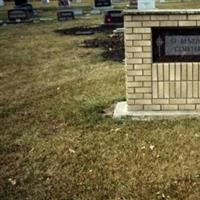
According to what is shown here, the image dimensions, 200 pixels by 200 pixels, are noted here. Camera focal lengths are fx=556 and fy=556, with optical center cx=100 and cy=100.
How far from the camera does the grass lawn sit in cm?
576

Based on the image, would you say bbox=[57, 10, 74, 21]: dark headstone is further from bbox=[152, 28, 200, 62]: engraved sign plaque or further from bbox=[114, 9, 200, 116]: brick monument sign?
bbox=[152, 28, 200, 62]: engraved sign plaque

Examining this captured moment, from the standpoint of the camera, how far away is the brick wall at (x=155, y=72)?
308 inches

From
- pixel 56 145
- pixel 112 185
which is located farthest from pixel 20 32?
pixel 112 185

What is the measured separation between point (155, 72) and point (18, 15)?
22.0 metres

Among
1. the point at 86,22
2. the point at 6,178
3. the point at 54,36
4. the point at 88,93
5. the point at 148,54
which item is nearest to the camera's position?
the point at 6,178

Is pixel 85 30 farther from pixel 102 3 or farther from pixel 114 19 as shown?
pixel 102 3

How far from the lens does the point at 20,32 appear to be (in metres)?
23.1

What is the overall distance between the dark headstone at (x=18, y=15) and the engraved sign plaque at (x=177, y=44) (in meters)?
21.7

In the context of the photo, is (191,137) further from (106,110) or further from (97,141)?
(106,110)

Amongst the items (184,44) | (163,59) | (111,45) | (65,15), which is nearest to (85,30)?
(111,45)

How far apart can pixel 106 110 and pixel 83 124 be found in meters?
0.80

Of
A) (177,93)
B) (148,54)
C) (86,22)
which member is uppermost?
(148,54)

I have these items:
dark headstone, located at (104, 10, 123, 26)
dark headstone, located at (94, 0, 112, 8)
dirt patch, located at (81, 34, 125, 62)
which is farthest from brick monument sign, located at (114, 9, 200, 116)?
dark headstone, located at (94, 0, 112, 8)

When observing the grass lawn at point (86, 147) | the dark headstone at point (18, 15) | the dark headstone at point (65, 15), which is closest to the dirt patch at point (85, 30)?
the dark headstone at point (65, 15)
